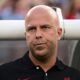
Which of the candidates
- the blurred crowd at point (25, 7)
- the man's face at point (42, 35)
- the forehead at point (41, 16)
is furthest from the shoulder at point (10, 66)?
the blurred crowd at point (25, 7)

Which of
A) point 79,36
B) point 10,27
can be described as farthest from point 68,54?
point 10,27

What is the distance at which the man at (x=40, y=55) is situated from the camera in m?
1.75

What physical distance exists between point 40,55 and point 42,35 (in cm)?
11

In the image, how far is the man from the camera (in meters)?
1.75

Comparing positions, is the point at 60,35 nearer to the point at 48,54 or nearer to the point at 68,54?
the point at 48,54

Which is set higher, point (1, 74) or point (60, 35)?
point (60, 35)

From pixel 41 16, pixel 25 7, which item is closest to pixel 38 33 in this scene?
pixel 41 16

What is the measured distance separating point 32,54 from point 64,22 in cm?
38

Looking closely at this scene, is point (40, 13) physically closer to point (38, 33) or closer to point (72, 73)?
point (38, 33)

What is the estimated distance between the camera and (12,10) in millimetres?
3732

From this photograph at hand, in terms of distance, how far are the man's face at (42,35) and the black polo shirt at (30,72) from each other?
0.10 meters

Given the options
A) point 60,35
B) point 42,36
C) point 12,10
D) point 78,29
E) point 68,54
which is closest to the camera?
point 42,36

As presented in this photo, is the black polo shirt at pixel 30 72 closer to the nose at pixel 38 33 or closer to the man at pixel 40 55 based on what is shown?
the man at pixel 40 55

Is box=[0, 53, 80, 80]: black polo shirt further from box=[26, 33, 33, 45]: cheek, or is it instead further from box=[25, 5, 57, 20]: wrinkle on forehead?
box=[25, 5, 57, 20]: wrinkle on forehead
